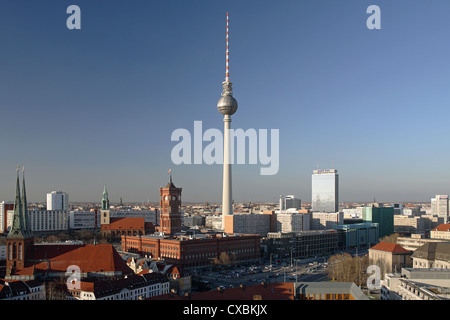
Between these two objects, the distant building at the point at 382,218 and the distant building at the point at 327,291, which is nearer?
the distant building at the point at 327,291

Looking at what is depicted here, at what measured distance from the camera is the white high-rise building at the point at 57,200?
145750mm

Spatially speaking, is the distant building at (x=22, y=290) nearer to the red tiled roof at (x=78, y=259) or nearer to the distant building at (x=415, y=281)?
the red tiled roof at (x=78, y=259)

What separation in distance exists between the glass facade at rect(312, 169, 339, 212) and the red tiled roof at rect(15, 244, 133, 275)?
142644mm

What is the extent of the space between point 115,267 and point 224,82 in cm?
6334

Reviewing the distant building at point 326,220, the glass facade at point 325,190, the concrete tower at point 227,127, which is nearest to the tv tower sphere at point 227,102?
the concrete tower at point 227,127

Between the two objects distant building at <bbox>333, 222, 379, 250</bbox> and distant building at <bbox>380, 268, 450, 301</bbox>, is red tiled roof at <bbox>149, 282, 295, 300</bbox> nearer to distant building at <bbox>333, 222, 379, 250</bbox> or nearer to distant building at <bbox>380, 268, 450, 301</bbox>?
distant building at <bbox>380, 268, 450, 301</bbox>

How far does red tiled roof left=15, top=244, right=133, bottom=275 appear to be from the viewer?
4578 cm

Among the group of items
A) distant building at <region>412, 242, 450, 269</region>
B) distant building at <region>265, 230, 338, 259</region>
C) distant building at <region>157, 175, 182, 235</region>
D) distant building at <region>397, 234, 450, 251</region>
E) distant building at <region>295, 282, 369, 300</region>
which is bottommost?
distant building at <region>265, 230, 338, 259</region>

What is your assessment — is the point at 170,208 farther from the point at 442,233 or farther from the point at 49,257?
the point at 442,233

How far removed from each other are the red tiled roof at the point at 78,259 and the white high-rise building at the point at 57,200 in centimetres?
10406

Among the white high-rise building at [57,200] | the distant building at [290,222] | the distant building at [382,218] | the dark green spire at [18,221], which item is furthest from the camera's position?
the white high-rise building at [57,200]

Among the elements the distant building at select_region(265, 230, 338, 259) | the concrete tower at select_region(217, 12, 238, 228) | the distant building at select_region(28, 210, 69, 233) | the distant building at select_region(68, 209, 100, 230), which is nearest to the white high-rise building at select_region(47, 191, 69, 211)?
the distant building at select_region(68, 209, 100, 230)
